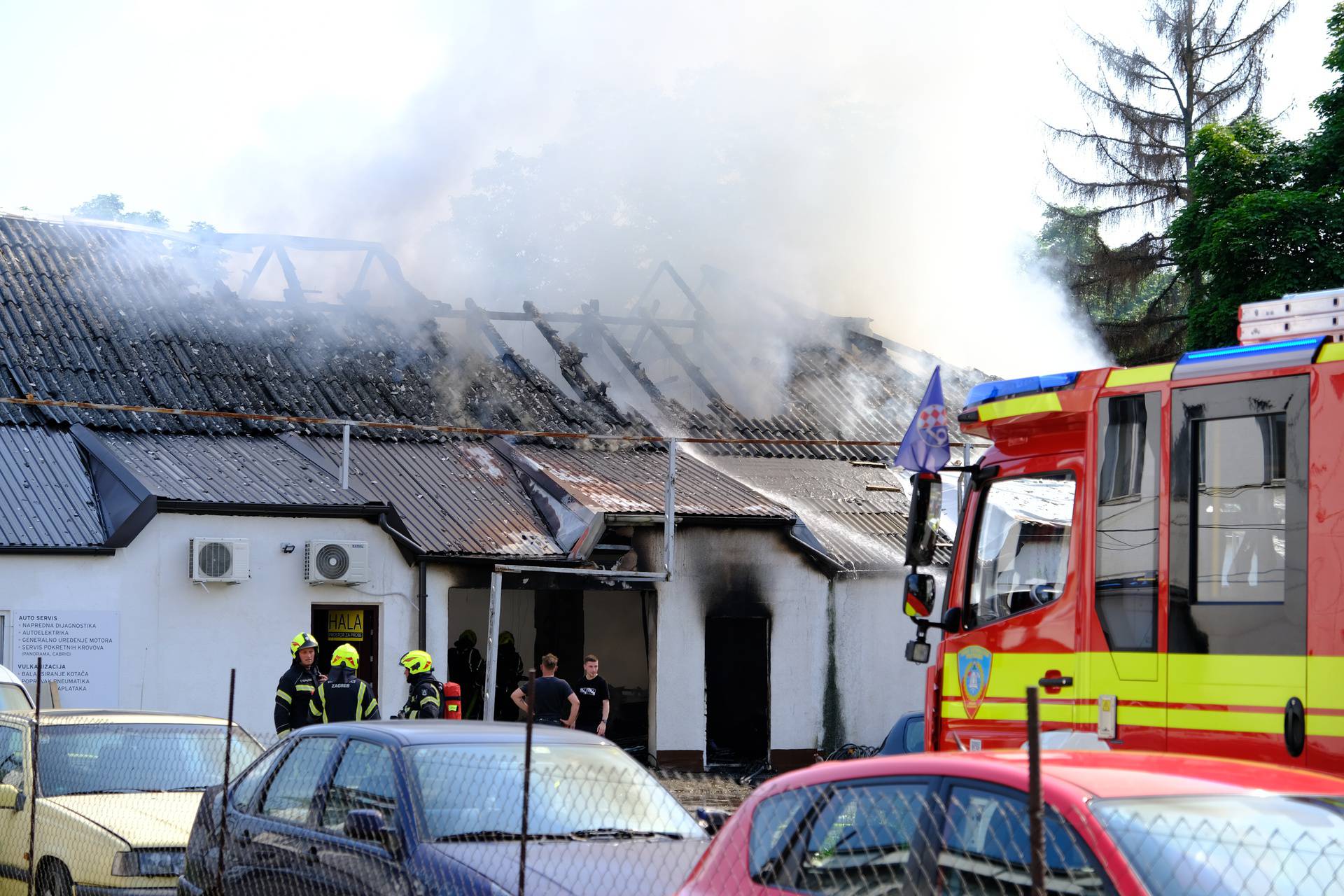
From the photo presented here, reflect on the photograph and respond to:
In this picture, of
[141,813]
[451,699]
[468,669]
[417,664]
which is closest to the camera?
[141,813]

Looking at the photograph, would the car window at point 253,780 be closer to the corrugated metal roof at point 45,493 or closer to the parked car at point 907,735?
the parked car at point 907,735

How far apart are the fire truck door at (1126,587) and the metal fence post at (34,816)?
5263 mm

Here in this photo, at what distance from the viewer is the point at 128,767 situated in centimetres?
913

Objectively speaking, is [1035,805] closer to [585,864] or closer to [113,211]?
[585,864]

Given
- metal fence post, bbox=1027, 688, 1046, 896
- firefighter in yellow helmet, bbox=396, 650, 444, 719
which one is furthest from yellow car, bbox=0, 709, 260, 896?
metal fence post, bbox=1027, 688, 1046, 896

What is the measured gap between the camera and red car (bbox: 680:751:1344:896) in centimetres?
403

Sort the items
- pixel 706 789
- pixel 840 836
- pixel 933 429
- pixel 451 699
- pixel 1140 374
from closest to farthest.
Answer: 1. pixel 840 836
2. pixel 1140 374
3. pixel 933 429
4. pixel 451 699
5. pixel 706 789

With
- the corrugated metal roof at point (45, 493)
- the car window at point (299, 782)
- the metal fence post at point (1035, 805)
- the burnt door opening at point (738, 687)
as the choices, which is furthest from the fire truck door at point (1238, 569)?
the burnt door opening at point (738, 687)

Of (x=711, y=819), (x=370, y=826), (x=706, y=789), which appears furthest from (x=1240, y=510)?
(x=706, y=789)

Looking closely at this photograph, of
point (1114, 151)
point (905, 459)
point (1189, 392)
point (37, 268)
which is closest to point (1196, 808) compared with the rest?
point (1189, 392)

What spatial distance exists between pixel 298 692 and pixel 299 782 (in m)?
4.77

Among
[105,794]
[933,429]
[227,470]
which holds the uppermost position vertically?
[933,429]

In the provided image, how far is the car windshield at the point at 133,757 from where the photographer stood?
29.2 ft

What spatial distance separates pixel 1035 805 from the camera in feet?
11.8
